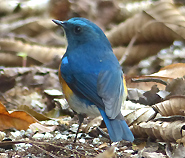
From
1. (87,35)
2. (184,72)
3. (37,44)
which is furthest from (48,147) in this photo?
(37,44)

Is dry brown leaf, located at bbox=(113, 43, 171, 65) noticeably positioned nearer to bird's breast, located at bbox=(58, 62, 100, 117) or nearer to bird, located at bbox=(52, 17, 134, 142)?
bird, located at bbox=(52, 17, 134, 142)

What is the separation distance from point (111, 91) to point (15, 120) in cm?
118

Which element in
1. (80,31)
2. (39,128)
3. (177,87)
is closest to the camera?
(80,31)

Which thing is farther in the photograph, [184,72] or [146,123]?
[184,72]

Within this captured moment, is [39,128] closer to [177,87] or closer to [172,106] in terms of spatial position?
[172,106]

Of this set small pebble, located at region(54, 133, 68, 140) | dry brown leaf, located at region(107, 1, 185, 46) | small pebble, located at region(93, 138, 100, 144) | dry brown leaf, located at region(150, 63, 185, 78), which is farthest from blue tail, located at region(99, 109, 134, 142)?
dry brown leaf, located at region(107, 1, 185, 46)

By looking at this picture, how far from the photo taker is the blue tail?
89.7 inches

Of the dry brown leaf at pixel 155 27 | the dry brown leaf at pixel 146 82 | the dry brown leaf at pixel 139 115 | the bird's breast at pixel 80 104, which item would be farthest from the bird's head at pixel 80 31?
the dry brown leaf at pixel 155 27

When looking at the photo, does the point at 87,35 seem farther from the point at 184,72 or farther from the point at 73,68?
the point at 184,72

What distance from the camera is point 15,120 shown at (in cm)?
316

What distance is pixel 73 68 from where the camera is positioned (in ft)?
8.62

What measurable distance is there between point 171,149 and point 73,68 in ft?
3.21

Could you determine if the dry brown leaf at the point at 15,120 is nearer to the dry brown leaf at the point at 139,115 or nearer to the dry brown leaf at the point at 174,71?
the dry brown leaf at the point at 139,115

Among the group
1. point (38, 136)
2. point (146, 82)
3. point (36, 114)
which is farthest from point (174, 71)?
point (38, 136)
